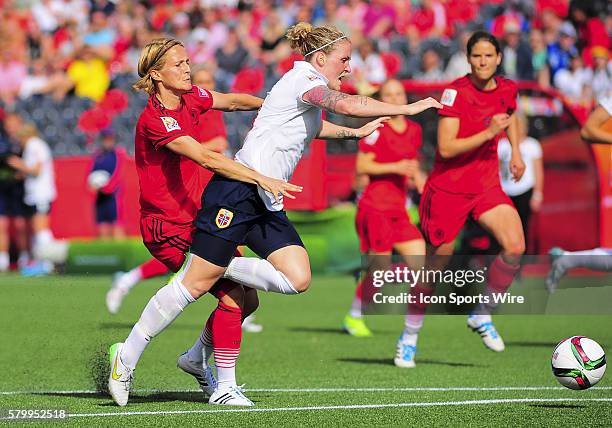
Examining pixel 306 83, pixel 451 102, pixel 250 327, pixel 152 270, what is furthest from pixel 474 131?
pixel 152 270

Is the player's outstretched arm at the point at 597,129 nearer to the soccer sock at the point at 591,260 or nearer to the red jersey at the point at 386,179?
the soccer sock at the point at 591,260

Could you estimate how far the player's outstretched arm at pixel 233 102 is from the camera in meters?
7.40

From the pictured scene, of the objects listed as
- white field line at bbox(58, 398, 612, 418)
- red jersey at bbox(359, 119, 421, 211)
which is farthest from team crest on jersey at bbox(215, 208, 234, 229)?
red jersey at bbox(359, 119, 421, 211)

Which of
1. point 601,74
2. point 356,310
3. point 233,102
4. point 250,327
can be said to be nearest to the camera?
point 233,102

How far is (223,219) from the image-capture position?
6.70 metres

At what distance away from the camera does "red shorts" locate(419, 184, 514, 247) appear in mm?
9078

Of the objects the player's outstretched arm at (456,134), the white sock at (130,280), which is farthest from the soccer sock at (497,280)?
the white sock at (130,280)

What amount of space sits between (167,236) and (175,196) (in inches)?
9.5

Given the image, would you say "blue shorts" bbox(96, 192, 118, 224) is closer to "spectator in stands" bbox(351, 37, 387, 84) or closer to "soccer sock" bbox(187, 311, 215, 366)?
"spectator in stands" bbox(351, 37, 387, 84)

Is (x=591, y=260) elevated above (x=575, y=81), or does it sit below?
below

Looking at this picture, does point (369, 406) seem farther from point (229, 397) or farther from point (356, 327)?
point (356, 327)

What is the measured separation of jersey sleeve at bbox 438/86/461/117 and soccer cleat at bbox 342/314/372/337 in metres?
3.11

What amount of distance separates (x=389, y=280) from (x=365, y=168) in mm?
1469

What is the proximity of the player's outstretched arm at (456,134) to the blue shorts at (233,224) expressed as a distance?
7.66 feet
